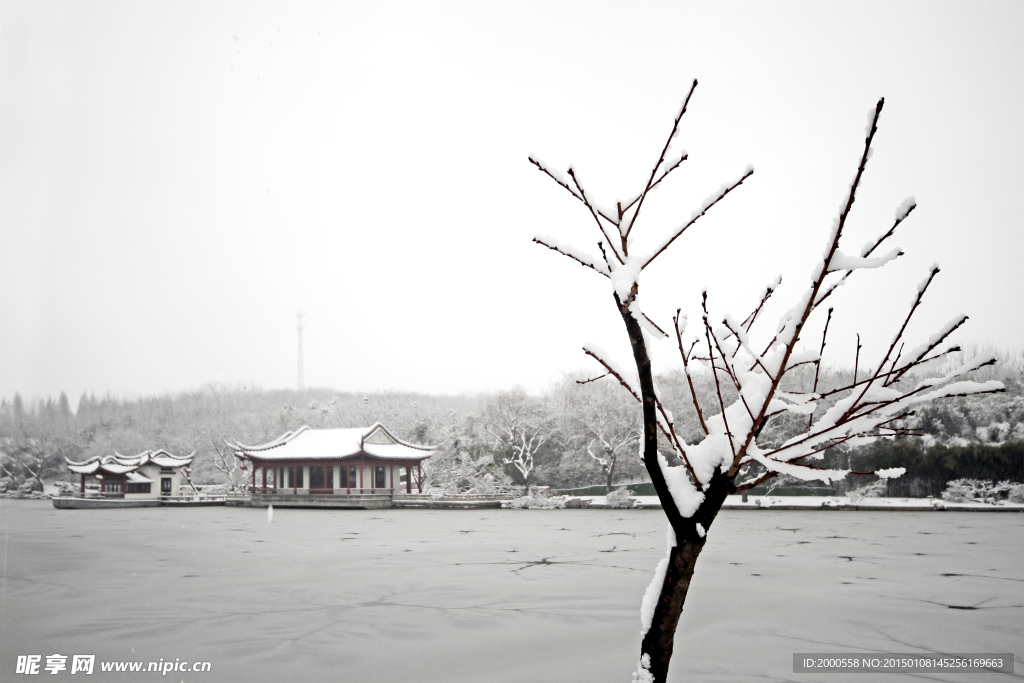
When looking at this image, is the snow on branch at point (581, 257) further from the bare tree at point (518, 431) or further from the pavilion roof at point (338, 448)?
the bare tree at point (518, 431)

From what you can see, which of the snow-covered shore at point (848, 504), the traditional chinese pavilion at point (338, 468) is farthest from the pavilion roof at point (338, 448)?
the snow-covered shore at point (848, 504)

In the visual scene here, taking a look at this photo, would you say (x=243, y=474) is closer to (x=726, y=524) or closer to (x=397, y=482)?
(x=397, y=482)

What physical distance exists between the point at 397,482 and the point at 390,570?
18875 millimetres

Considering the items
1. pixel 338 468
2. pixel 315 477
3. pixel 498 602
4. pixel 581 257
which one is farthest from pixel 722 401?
pixel 315 477

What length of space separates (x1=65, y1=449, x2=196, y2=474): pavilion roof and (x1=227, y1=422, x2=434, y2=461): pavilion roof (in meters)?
4.82

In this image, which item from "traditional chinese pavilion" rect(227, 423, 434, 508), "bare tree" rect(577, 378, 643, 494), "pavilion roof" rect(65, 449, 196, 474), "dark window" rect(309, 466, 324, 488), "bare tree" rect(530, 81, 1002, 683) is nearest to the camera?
"bare tree" rect(530, 81, 1002, 683)

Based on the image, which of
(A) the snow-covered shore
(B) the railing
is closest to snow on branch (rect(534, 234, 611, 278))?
(A) the snow-covered shore

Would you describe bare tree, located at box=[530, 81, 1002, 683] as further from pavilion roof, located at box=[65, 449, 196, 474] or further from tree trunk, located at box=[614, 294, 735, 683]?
pavilion roof, located at box=[65, 449, 196, 474]

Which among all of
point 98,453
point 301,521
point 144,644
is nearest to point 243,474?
point 98,453

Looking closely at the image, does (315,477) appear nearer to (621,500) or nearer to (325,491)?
(325,491)

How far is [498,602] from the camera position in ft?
26.4

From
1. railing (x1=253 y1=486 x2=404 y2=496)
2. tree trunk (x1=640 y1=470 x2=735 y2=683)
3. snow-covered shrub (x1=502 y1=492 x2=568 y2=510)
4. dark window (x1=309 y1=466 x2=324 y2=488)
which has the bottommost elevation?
snow-covered shrub (x1=502 y1=492 x2=568 y2=510)

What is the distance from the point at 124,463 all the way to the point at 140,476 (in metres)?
0.98

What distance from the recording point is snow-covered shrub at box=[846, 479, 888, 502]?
22722mm
